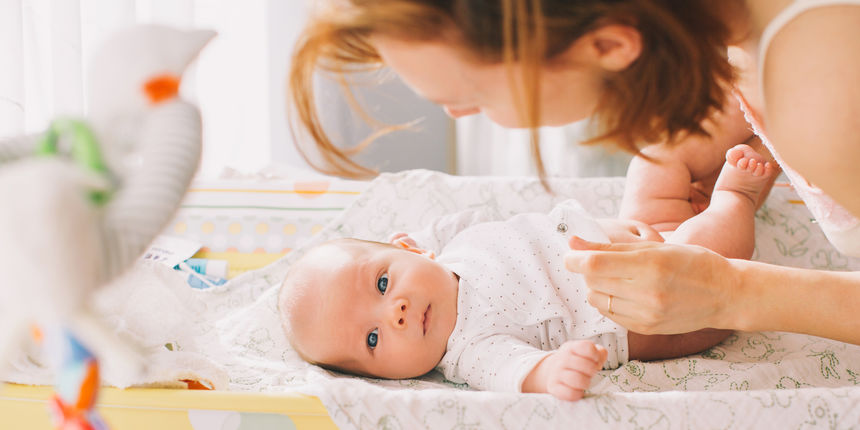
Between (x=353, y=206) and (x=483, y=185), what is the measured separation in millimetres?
260

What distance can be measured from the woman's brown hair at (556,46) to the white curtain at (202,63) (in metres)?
0.59

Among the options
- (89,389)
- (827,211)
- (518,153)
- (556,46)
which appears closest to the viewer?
(89,389)

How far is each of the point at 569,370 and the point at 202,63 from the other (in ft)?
4.87

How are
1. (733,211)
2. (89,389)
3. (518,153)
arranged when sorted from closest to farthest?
(89,389), (733,211), (518,153)

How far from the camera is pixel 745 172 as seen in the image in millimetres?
1217

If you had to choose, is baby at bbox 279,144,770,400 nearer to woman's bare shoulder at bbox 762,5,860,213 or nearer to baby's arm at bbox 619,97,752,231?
baby's arm at bbox 619,97,752,231

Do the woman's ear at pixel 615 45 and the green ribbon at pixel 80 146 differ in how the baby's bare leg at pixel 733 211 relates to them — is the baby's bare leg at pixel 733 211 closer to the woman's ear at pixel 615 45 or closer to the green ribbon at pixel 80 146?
the woman's ear at pixel 615 45

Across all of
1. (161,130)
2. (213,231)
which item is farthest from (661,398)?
(213,231)

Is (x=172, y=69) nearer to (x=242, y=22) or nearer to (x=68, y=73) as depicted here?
(x=68, y=73)

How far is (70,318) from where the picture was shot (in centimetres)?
36

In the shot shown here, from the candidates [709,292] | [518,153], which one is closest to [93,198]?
[709,292]

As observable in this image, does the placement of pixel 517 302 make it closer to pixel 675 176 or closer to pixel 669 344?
pixel 669 344

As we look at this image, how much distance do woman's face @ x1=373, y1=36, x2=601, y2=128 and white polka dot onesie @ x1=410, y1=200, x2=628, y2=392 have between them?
0.37 metres

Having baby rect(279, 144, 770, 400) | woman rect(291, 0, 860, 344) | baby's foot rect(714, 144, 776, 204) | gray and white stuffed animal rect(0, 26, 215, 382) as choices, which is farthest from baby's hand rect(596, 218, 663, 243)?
gray and white stuffed animal rect(0, 26, 215, 382)
